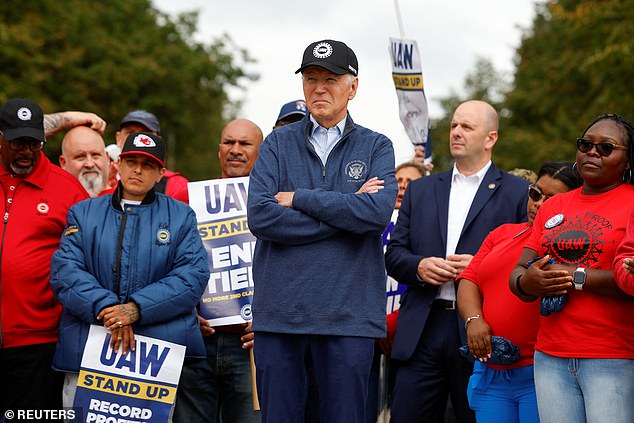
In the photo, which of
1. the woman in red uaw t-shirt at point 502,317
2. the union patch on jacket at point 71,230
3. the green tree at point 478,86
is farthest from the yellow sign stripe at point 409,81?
the green tree at point 478,86

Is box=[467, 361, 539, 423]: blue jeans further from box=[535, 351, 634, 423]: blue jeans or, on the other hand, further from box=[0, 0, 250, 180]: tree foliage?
box=[0, 0, 250, 180]: tree foliage

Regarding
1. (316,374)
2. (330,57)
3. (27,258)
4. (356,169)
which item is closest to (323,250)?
(356,169)

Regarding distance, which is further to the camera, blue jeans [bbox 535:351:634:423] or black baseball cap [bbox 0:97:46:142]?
black baseball cap [bbox 0:97:46:142]

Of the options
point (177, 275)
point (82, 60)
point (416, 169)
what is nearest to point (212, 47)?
point (82, 60)

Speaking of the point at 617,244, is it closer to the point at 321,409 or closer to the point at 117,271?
the point at 321,409

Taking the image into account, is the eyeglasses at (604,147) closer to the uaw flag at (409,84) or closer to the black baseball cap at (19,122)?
the uaw flag at (409,84)

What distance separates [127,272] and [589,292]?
108 inches

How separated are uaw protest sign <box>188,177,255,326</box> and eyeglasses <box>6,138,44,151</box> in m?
1.09

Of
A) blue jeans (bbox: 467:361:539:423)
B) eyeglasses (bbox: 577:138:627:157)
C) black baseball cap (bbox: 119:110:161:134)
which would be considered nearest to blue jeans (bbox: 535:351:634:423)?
blue jeans (bbox: 467:361:539:423)

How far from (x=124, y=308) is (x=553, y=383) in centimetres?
253

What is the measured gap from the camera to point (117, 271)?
5.59m

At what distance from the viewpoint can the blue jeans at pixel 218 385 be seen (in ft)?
20.4

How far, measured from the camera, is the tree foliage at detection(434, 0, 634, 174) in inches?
717

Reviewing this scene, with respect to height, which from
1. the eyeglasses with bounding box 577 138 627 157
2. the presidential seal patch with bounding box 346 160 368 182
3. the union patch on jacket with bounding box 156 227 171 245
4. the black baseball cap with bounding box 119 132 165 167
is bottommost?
the union patch on jacket with bounding box 156 227 171 245
